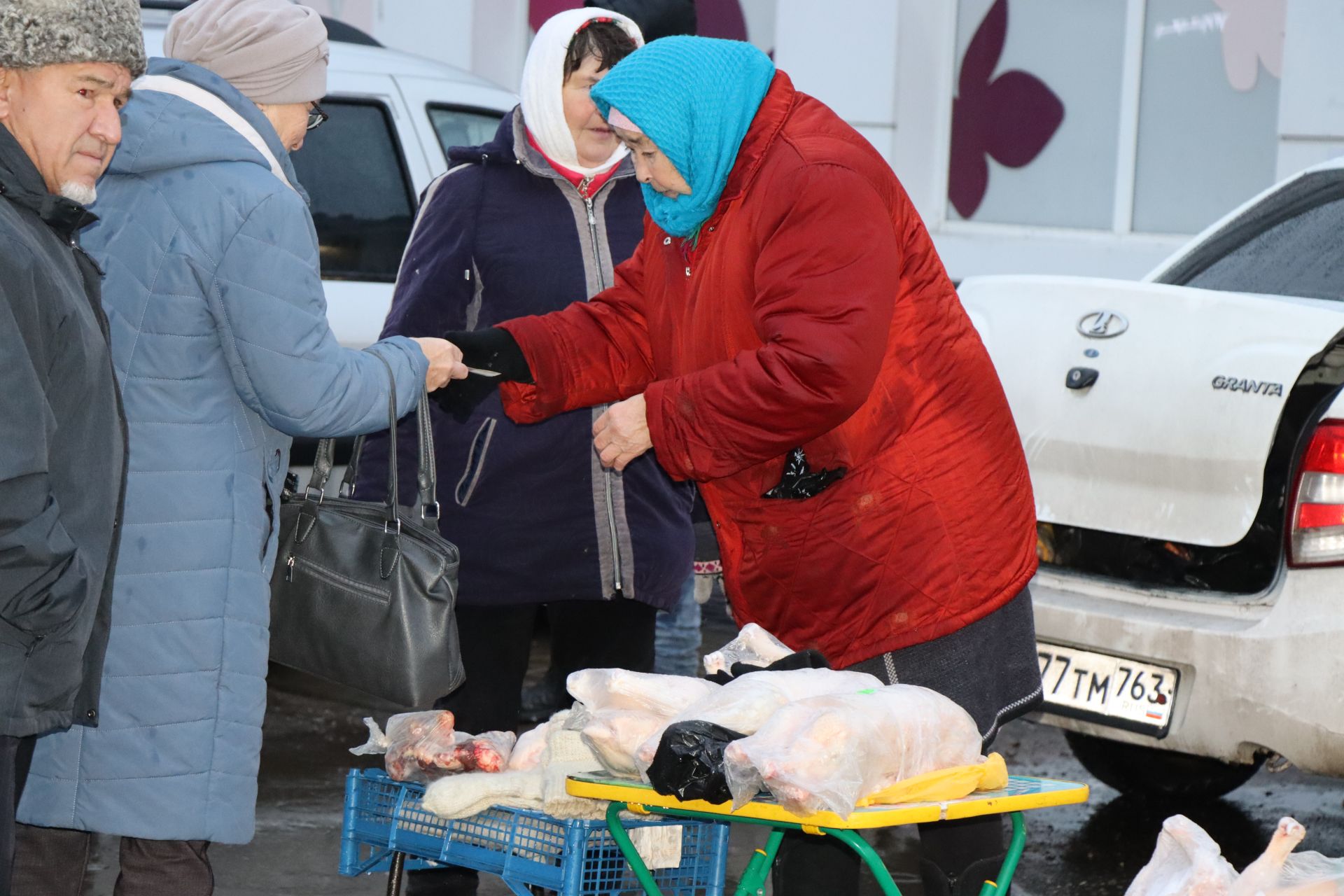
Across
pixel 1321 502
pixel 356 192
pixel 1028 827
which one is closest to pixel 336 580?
pixel 1321 502

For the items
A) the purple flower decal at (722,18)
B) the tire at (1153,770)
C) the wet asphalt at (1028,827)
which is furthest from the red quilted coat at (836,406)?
the purple flower decal at (722,18)

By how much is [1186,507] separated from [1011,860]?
162 cm

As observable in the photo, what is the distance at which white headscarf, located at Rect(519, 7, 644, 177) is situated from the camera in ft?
12.2

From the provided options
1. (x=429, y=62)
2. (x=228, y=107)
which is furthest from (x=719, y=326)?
(x=429, y=62)

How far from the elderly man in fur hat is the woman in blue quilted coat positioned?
11 cm

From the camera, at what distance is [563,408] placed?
3.57 meters

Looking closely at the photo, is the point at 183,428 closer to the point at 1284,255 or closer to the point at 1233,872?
the point at 1233,872

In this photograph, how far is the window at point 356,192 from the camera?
6051 mm

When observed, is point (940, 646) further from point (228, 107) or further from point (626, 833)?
point (228, 107)

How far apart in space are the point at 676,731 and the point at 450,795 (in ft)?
1.69

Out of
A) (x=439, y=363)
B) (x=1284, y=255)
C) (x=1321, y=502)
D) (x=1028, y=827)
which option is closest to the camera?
(x=439, y=363)

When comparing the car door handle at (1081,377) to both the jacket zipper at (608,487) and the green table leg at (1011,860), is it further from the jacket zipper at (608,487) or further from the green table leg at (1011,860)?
the green table leg at (1011,860)

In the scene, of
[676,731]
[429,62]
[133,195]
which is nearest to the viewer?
[676,731]

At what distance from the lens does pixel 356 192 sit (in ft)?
20.2
